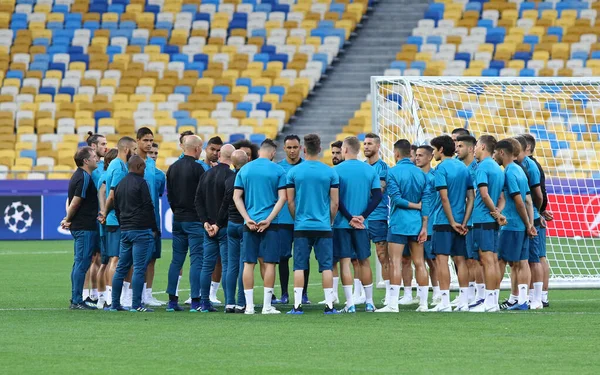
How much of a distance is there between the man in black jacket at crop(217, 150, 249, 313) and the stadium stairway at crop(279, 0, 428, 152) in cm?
1720

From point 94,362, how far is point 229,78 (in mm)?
23791

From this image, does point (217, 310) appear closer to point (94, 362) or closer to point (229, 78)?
point (94, 362)

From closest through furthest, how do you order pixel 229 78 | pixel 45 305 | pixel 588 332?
pixel 588 332, pixel 45 305, pixel 229 78

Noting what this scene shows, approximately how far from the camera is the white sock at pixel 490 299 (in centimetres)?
1282

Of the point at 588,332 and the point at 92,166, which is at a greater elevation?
the point at 92,166

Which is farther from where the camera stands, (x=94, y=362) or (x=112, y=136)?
(x=112, y=136)

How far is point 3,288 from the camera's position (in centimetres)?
1597

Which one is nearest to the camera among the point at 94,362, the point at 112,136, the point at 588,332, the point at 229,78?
the point at 94,362

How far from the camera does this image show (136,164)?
13.0 m

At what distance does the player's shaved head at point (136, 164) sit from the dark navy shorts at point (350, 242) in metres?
2.30

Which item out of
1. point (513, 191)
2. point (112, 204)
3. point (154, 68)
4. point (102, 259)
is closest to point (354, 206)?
point (513, 191)

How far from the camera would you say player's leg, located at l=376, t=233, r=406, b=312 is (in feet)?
41.7

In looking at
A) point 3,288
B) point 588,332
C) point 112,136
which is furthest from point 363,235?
point 112,136

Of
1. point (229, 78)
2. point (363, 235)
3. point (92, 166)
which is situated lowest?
point (363, 235)
